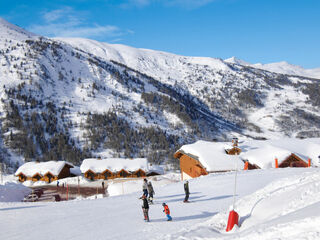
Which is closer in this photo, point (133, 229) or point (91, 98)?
point (133, 229)

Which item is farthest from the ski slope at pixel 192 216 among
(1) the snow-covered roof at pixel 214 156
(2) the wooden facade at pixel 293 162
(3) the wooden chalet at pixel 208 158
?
(2) the wooden facade at pixel 293 162

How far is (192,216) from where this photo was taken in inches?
659

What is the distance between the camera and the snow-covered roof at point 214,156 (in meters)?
41.8

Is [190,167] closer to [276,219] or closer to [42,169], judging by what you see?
[276,219]

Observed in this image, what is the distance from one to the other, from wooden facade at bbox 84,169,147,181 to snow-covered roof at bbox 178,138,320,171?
2695cm

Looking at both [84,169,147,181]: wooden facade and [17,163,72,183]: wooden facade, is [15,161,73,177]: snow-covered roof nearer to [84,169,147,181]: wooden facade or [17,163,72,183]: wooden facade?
[17,163,72,183]: wooden facade

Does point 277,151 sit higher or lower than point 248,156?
higher

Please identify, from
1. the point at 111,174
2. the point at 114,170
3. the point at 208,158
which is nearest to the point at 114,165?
the point at 114,170

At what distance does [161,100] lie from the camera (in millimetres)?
199750

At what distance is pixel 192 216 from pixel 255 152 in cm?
3042

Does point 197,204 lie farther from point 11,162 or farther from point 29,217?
point 11,162

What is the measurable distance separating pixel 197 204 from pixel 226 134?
557 feet

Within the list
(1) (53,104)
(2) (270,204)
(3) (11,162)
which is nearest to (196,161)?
(2) (270,204)

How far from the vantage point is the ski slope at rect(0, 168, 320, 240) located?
887 centimetres
